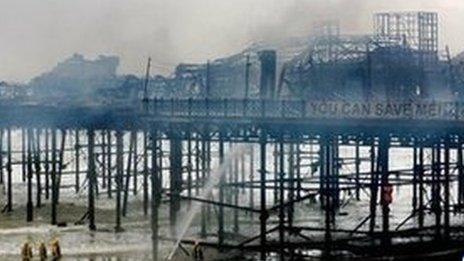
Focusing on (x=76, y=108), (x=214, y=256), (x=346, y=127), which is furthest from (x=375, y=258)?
(x=76, y=108)

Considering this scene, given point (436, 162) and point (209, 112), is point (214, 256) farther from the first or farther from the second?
point (436, 162)

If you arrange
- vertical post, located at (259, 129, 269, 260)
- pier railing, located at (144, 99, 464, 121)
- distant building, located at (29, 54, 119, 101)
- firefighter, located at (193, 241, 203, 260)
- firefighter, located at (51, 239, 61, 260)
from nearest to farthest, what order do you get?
vertical post, located at (259, 129, 269, 260), pier railing, located at (144, 99, 464, 121), firefighter, located at (193, 241, 203, 260), firefighter, located at (51, 239, 61, 260), distant building, located at (29, 54, 119, 101)

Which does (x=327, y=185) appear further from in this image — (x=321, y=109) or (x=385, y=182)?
(x=321, y=109)

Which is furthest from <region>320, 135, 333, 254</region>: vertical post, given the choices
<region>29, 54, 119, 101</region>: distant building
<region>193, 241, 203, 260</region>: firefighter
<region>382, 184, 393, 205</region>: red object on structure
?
<region>29, 54, 119, 101</region>: distant building

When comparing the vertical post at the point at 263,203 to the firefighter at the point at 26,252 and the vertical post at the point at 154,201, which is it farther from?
the firefighter at the point at 26,252

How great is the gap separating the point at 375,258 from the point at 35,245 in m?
18.2

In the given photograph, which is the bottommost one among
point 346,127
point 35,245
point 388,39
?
point 35,245

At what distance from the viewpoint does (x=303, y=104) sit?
40.6 metres

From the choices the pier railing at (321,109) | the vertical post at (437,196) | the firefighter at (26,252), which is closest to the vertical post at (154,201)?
the pier railing at (321,109)

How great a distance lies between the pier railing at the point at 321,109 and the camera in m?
39.8

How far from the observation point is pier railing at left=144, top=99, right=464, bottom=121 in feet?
131

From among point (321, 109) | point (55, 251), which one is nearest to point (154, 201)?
point (55, 251)

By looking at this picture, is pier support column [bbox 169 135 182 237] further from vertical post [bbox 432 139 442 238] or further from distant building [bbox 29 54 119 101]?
distant building [bbox 29 54 119 101]

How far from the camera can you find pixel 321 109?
134 ft
